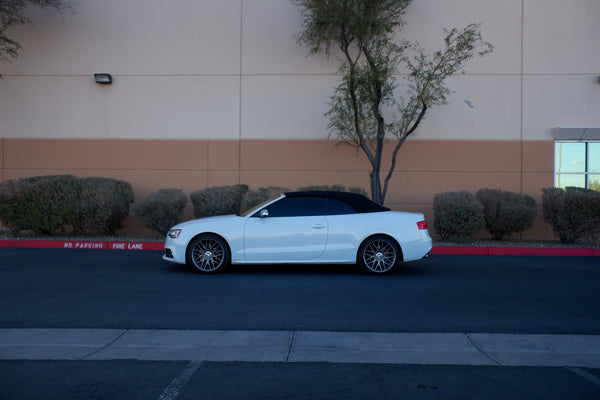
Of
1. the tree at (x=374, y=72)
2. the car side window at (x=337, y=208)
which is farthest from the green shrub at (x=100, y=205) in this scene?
the car side window at (x=337, y=208)

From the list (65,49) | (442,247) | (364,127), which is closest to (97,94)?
(65,49)

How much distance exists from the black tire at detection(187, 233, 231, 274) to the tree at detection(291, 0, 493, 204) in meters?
6.39

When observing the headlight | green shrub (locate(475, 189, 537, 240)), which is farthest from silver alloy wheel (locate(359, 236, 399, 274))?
green shrub (locate(475, 189, 537, 240))

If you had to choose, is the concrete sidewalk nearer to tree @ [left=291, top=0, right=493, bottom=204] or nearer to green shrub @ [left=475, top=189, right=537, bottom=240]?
green shrub @ [left=475, top=189, right=537, bottom=240]

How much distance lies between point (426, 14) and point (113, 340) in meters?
13.7

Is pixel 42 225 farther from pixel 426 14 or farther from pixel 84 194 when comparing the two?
pixel 426 14

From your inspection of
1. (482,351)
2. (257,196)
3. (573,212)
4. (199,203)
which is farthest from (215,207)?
(482,351)

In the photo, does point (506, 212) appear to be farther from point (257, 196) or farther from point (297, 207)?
point (297, 207)

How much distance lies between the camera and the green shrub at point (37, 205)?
13656mm

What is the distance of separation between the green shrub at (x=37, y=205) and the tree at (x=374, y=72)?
25.0 ft

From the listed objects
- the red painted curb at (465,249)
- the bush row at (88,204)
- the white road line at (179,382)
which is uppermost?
the bush row at (88,204)

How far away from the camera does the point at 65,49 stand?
16.1m

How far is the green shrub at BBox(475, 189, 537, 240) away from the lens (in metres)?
Result: 13.4

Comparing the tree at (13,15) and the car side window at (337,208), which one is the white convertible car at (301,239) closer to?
the car side window at (337,208)
